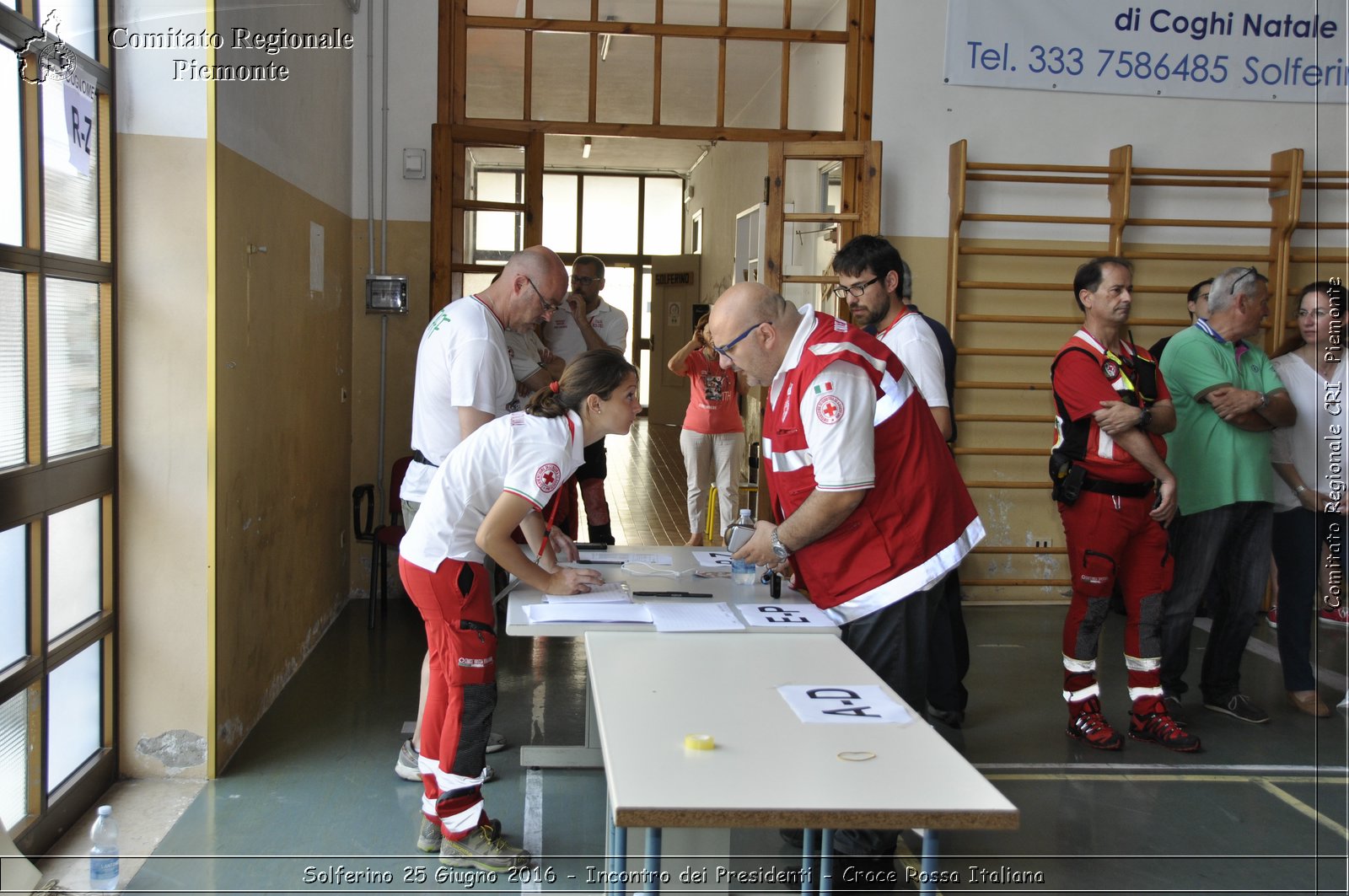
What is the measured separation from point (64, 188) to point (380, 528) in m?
2.49

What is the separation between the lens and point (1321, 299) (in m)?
4.19

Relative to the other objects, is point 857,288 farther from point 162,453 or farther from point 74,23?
point 74,23

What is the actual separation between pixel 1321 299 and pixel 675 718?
138 inches

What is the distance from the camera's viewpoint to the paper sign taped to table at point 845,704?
1.93 metres

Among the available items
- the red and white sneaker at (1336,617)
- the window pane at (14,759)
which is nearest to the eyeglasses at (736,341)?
the window pane at (14,759)

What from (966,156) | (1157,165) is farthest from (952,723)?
(1157,165)

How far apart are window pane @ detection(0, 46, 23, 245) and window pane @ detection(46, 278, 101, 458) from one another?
0.22m

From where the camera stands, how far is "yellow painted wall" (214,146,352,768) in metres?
3.41

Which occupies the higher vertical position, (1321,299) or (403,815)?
(1321,299)

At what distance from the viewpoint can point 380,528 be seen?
516 centimetres

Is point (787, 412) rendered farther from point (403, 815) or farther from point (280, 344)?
point (280, 344)

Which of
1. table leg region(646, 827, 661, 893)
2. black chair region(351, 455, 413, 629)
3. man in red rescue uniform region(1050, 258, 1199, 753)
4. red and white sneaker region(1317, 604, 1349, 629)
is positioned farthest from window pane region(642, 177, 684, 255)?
table leg region(646, 827, 661, 893)

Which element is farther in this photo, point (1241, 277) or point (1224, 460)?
point (1224, 460)

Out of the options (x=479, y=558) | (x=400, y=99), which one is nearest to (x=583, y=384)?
(x=479, y=558)
